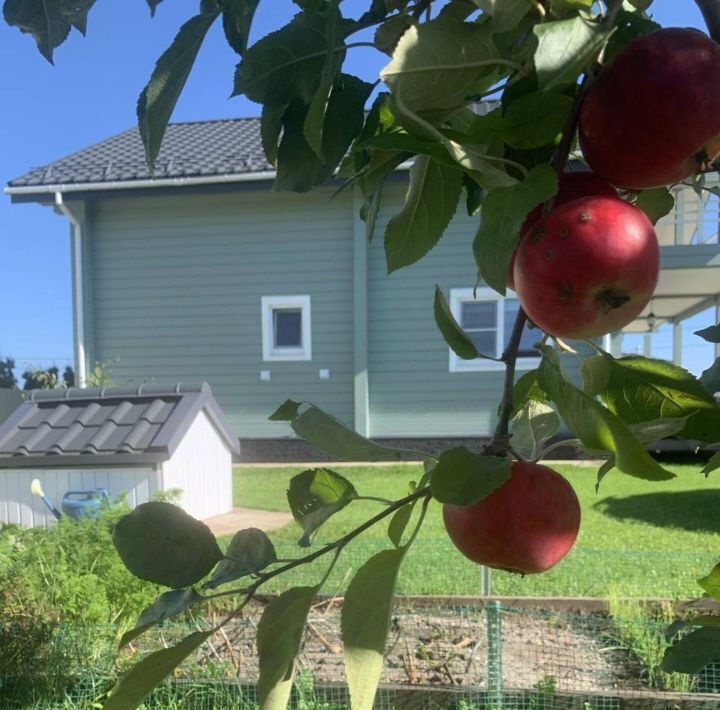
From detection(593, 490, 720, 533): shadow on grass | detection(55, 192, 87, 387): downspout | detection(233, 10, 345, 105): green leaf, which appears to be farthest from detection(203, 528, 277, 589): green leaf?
detection(55, 192, 87, 387): downspout

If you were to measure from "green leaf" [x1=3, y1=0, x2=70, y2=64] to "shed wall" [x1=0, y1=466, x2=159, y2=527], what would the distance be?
3906mm

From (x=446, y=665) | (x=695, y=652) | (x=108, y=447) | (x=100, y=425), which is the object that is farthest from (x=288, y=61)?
(x=100, y=425)

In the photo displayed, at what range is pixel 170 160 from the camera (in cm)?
829

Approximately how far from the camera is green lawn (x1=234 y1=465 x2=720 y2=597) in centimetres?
355

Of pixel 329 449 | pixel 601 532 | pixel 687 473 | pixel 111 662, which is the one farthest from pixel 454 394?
pixel 329 449

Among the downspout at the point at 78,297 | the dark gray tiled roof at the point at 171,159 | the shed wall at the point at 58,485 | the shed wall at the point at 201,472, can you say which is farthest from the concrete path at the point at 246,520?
the dark gray tiled roof at the point at 171,159

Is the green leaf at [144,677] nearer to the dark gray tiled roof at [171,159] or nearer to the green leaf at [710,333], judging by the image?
the green leaf at [710,333]

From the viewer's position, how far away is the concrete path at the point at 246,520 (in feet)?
16.5

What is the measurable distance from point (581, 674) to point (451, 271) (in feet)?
18.1

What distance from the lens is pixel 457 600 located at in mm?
3250

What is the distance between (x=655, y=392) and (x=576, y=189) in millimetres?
169

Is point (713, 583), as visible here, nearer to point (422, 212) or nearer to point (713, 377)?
point (713, 377)

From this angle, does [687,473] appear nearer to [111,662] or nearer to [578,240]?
[111,662]

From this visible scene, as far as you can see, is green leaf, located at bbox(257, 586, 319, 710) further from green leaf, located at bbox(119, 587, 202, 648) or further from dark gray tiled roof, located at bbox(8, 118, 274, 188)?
dark gray tiled roof, located at bbox(8, 118, 274, 188)
